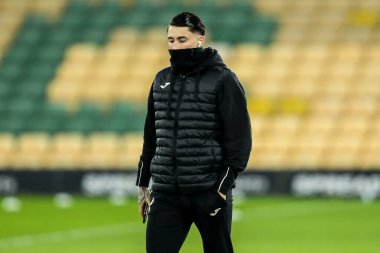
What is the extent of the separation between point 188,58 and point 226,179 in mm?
724

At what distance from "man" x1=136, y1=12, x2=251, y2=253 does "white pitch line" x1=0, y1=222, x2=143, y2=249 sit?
579 centimetres

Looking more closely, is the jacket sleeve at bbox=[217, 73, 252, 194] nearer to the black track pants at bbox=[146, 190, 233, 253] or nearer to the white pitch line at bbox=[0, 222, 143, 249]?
the black track pants at bbox=[146, 190, 233, 253]

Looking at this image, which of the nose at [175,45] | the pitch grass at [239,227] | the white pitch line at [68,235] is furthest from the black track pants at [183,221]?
the white pitch line at [68,235]

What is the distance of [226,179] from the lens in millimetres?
6375

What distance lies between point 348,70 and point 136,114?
3.84 metres

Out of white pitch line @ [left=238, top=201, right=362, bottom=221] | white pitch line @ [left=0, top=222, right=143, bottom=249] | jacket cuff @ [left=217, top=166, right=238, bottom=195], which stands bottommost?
white pitch line @ [left=238, top=201, right=362, bottom=221]

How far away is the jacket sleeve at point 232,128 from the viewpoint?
20.9 feet

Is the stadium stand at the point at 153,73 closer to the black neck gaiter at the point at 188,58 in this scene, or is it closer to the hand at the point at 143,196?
the hand at the point at 143,196

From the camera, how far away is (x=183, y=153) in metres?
6.40

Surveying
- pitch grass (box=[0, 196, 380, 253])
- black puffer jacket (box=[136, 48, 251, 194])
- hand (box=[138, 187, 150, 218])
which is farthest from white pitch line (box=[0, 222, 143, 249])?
black puffer jacket (box=[136, 48, 251, 194])

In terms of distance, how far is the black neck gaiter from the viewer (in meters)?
6.43

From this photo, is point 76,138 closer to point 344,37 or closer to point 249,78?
point 249,78

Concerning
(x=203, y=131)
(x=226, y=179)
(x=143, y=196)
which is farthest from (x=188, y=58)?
(x=143, y=196)

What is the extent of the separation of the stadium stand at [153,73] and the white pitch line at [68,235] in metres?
4.59
